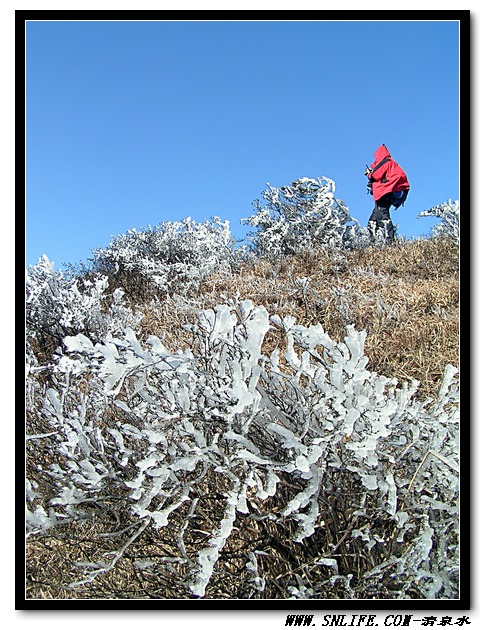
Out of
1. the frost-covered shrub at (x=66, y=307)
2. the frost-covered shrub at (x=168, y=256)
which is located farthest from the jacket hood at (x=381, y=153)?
the frost-covered shrub at (x=66, y=307)

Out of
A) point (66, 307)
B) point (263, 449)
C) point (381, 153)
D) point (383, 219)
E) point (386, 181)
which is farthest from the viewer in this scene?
point (66, 307)

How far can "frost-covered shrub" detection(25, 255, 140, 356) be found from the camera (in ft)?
7.61

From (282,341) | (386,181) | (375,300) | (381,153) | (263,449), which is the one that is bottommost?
(263,449)

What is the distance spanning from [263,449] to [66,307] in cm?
124

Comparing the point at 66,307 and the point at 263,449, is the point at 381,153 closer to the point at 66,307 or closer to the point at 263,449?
the point at 263,449

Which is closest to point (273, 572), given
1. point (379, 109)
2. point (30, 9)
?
point (379, 109)

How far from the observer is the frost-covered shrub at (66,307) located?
7.61 ft

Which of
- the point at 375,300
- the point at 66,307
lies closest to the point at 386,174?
the point at 375,300

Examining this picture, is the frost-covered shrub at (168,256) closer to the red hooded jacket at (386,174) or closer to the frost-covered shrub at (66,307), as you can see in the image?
the frost-covered shrub at (66,307)

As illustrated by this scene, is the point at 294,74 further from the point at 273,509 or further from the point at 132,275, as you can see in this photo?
the point at 273,509

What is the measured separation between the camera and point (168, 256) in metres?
2.98

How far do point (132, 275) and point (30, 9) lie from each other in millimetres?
1148

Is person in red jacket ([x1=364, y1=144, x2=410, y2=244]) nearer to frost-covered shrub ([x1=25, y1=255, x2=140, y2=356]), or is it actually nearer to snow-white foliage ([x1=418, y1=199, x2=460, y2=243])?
snow-white foliage ([x1=418, y1=199, x2=460, y2=243])

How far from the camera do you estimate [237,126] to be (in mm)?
2262
